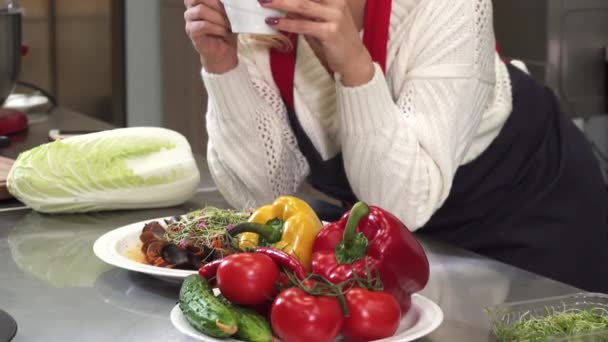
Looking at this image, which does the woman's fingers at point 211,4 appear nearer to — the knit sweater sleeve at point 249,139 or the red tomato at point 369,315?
the knit sweater sleeve at point 249,139

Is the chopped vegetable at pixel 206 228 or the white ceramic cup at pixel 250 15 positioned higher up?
the white ceramic cup at pixel 250 15

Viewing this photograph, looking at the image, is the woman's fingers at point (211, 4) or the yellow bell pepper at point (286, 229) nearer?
the yellow bell pepper at point (286, 229)

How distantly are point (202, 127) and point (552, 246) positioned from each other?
2.35 meters

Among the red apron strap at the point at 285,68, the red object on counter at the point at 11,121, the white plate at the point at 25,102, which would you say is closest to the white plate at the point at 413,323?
the red apron strap at the point at 285,68

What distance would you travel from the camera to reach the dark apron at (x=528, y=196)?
1628mm

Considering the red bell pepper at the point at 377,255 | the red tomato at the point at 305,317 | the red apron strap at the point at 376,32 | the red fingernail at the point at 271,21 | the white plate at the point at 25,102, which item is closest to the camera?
the red tomato at the point at 305,317

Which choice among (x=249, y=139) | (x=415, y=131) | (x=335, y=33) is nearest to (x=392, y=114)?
(x=415, y=131)

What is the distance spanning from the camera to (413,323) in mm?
967

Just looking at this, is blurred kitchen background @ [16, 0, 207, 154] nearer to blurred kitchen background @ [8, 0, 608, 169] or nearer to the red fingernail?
blurred kitchen background @ [8, 0, 608, 169]

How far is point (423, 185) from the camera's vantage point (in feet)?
4.77

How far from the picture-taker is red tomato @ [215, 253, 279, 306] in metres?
0.90

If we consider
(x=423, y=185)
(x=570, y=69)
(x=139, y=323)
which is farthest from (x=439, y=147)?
(x=570, y=69)

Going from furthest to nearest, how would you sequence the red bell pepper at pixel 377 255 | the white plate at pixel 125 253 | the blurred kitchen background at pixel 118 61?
the blurred kitchen background at pixel 118 61, the white plate at pixel 125 253, the red bell pepper at pixel 377 255

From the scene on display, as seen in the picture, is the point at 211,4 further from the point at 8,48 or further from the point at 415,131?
the point at 8,48
